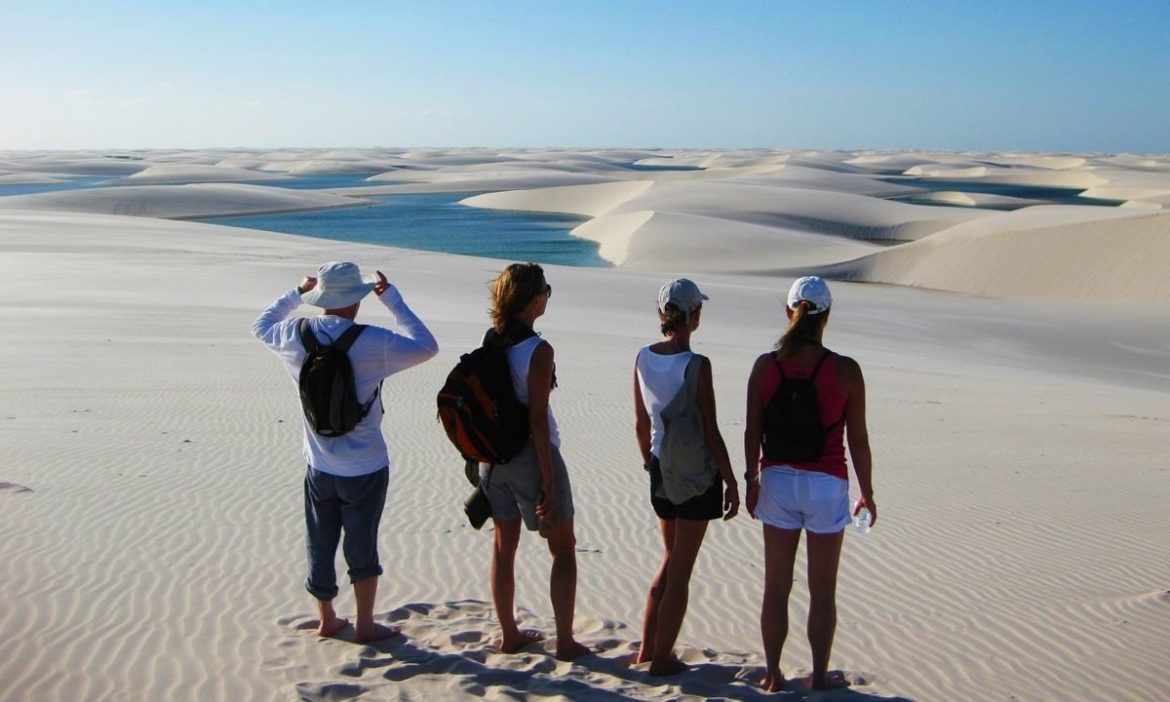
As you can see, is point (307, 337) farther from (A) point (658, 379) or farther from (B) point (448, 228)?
(B) point (448, 228)

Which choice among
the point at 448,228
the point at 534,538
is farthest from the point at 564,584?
the point at 448,228

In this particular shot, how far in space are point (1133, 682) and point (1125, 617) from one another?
0.92 meters

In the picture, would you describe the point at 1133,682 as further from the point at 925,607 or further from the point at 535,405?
the point at 535,405

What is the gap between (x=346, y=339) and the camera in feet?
13.6

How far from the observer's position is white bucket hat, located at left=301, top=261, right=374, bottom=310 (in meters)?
4.29

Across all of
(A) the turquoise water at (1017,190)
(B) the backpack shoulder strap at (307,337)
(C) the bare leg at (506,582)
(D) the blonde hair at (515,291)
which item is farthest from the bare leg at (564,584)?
(A) the turquoise water at (1017,190)

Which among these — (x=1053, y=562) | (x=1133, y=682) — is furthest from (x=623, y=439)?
(x=1133, y=682)

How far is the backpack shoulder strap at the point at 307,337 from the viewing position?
13.8 ft

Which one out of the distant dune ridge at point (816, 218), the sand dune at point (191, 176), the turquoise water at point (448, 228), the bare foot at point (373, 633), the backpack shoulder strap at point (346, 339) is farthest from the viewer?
the sand dune at point (191, 176)

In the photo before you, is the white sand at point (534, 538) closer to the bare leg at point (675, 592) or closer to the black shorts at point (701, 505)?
the bare leg at point (675, 592)

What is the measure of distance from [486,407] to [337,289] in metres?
0.80

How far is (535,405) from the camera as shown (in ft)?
13.1

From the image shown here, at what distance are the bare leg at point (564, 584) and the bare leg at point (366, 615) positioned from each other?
2.37 feet

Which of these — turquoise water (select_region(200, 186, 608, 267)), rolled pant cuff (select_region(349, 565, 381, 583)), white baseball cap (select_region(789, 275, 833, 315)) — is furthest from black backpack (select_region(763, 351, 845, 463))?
turquoise water (select_region(200, 186, 608, 267))
